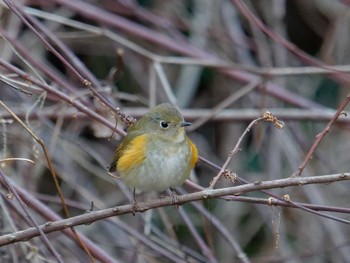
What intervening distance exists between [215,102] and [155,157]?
2928 mm

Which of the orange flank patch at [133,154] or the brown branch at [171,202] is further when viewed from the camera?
the orange flank patch at [133,154]

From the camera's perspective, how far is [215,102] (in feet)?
20.1

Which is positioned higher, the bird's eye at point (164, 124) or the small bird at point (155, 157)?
the bird's eye at point (164, 124)

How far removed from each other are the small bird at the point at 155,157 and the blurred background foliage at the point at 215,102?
1.31 metres

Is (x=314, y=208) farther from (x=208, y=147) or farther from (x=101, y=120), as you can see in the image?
(x=208, y=147)

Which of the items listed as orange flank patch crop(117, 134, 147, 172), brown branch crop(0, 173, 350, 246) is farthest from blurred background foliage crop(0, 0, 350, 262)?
brown branch crop(0, 173, 350, 246)

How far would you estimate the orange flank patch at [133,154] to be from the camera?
127 inches

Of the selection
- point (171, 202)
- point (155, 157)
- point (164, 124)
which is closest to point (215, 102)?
point (164, 124)

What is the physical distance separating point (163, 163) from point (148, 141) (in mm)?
158

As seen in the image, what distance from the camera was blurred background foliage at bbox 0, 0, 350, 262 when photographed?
505cm

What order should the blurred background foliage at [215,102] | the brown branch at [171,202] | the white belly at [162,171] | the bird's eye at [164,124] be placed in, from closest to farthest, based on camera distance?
the brown branch at [171,202], the white belly at [162,171], the bird's eye at [164,124], the blurred background foliage at [215,102]

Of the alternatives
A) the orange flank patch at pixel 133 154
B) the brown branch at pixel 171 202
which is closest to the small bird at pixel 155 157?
the orange flank patch at pixel 133 154

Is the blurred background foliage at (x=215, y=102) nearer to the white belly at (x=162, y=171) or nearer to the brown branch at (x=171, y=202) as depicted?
the white belly at (x=162, y=171)

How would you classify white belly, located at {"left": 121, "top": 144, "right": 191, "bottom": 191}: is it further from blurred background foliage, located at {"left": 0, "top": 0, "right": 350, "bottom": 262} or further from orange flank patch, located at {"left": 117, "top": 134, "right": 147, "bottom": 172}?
blurred background foliage, located at {"left": 0, "top": 0, "right": 350, "bottom": 262}
